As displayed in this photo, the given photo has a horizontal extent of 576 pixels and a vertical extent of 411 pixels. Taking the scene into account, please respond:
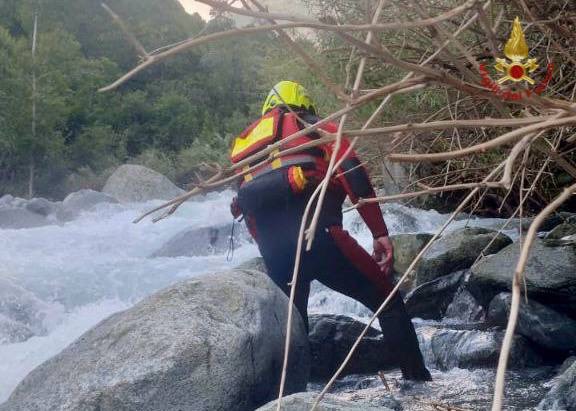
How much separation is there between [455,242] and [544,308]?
6.73 feet

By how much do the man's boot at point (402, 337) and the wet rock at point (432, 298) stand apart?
204 centimetres

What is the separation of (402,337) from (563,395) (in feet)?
2.69

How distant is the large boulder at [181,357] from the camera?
377cm

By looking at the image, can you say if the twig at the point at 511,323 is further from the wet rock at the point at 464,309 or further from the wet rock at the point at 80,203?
the wet rock at the point at 80,203

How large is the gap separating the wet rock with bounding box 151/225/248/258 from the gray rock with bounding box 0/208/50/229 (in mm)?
4542

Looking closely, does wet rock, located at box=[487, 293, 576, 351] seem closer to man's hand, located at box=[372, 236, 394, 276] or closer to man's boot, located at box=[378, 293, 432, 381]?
man's boot, located at box=[378, 293, 432, 381]

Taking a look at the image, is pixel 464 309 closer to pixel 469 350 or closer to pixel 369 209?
pixel 469 350

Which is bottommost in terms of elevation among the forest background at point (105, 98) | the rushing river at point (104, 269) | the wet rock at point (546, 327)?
the rushing river at point (104, 269)

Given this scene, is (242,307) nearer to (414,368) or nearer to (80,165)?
(414,368)

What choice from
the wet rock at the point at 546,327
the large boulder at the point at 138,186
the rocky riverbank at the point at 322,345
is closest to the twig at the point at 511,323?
the rocky riverbank at the point at 322,345

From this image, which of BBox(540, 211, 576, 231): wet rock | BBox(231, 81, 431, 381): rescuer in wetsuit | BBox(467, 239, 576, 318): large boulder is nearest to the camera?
BBox(231, 81, 431, 381): rescuer in wetsuit

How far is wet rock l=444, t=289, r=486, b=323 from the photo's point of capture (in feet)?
20.4

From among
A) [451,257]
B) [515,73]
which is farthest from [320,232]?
[451,257]

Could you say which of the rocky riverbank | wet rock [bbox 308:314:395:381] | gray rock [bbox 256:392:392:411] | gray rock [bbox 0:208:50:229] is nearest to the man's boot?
the rocky riverbank
